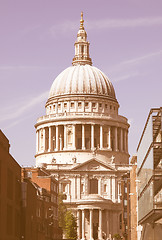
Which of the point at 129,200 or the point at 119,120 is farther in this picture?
the point at 119,120

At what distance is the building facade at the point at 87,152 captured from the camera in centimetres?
17638

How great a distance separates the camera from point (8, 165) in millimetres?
67562

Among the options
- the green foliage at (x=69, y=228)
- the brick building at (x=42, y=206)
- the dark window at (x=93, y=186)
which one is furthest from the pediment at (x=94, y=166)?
the brick building at (x=42, y=206)

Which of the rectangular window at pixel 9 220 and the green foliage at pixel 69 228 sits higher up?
the green foliage at pixel 69 228

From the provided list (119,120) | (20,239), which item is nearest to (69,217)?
(119,120)

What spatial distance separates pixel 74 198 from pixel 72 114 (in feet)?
88.9

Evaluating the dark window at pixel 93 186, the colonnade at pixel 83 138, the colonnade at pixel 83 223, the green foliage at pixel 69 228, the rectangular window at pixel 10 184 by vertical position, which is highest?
the colonnade at pixel 83 138

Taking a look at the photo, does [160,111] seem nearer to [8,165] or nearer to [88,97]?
[8,165]

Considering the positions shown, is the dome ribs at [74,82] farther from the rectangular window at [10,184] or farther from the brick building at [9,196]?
the rectangular window at [10,184]

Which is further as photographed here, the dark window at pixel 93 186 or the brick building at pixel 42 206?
the dark window at pixel 93 186

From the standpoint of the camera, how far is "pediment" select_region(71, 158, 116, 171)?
180625mm

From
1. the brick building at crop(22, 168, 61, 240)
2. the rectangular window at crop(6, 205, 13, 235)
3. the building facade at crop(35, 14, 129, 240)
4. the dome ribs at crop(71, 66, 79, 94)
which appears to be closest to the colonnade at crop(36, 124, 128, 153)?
the building facade at crop(35, 14, 129, 240)

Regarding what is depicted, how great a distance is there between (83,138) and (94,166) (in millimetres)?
12184

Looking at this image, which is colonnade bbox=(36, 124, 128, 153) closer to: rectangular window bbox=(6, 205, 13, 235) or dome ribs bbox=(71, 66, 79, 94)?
dome ribs bbox=(71, 66, 79, 94)
